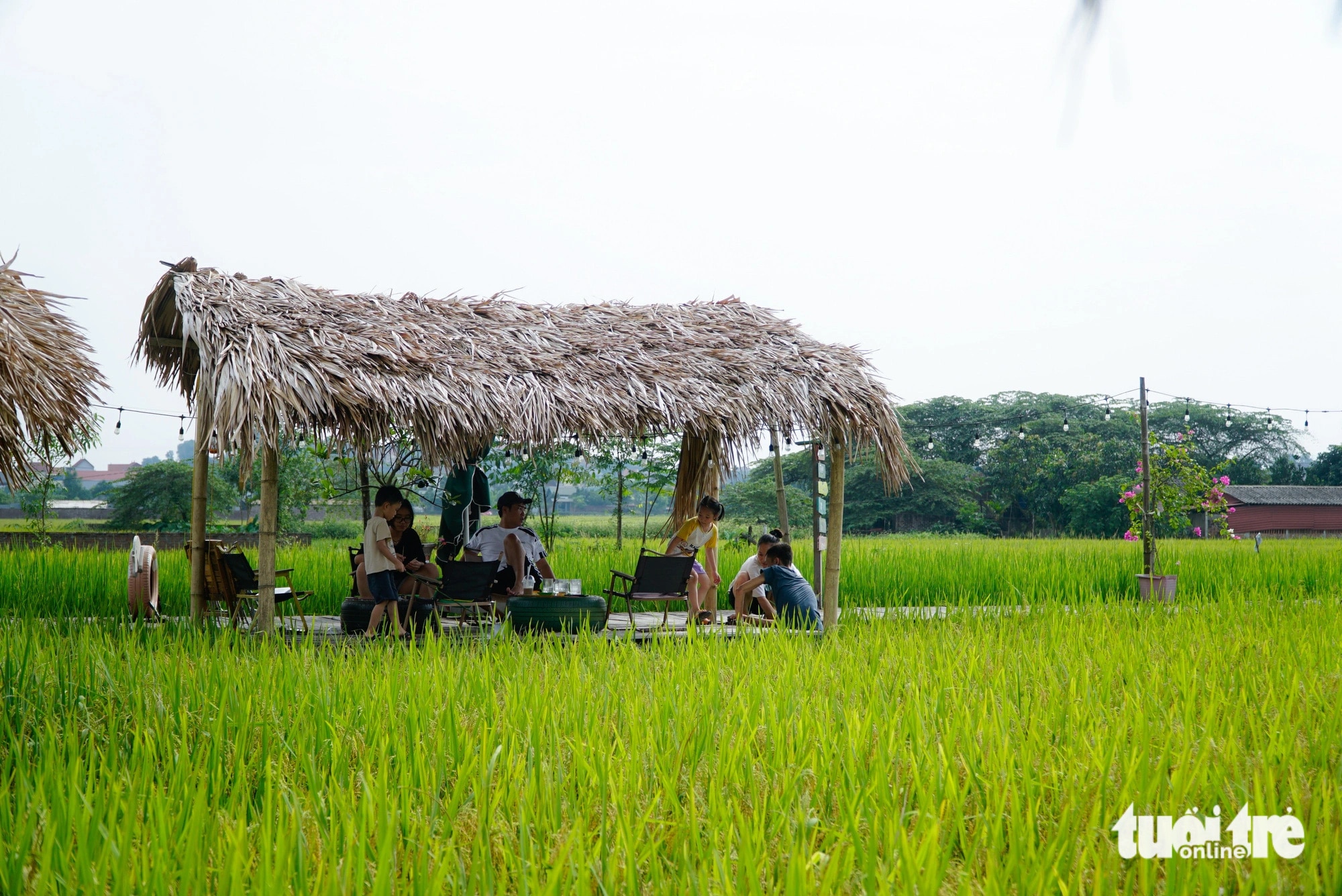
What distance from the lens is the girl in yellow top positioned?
7.24 metres

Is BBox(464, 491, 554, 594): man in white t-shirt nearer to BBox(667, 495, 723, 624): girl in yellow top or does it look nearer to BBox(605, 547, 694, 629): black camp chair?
BBox(605, 547, 694, 629): black camp chair

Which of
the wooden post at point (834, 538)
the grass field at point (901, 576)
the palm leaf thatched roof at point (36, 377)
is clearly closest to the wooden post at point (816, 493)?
the wooden post at point (834, 538)

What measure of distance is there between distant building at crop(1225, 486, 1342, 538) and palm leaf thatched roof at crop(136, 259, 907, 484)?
103 ft

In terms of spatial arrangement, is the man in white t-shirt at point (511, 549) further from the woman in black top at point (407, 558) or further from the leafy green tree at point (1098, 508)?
the leafy green tree at point (1098, 508)

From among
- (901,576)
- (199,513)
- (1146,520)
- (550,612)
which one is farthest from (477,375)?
(1146,520)

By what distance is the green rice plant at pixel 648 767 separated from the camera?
199cm

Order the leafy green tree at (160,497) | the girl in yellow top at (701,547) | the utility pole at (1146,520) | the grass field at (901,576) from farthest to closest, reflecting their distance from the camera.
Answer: the leafy green tree at (160,497)
the utility pole at (1146,520)
the grass field at (901,576)
the girl in yellow top at (701,547)

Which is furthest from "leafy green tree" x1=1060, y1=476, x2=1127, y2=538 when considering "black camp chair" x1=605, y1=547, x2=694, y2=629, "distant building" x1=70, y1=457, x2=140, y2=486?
"distant building" x1=70, y1=457, x2=140, y2=486

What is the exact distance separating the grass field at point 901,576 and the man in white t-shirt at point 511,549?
7.09 ft

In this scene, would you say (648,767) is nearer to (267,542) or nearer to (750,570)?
(267,542)

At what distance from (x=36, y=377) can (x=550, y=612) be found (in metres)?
3.32

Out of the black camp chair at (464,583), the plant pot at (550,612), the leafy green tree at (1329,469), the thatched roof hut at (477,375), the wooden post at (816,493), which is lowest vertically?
the plant pot at (550,612)

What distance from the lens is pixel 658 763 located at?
271 cm

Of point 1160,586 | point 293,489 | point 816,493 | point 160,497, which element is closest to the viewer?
point 816,493
